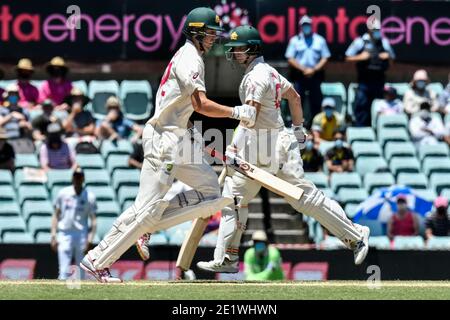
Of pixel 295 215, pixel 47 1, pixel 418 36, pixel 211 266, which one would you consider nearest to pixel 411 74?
pixel 418 36

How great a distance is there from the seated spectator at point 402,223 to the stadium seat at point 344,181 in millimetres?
1119

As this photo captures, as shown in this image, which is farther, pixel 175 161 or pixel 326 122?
pixel 326 122

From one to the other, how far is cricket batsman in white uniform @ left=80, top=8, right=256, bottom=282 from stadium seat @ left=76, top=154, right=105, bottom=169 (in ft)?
25.4

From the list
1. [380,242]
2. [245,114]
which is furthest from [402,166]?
[245,114]

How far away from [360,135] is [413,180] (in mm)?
1189

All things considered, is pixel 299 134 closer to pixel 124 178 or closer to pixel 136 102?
pixel 124 178

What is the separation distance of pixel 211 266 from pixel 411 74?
9930mm

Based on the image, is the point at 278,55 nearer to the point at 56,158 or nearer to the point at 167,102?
the point at 56,158

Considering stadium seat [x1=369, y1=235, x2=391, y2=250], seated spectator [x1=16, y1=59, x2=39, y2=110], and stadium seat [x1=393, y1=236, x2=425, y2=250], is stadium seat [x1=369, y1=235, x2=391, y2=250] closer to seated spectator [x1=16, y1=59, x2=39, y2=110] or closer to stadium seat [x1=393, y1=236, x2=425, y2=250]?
stadium seat [x1=393, y1=236, x2=425, y2=250]

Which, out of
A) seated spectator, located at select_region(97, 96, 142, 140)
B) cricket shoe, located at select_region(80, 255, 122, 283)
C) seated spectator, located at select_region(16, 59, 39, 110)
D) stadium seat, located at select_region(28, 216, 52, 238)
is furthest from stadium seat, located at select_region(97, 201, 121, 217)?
cricket shoe, located at select_region(80, 255, 122, 283)

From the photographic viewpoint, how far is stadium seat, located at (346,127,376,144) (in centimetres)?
2048

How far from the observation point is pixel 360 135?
20531 millimetres

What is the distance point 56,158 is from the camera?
1967 cm

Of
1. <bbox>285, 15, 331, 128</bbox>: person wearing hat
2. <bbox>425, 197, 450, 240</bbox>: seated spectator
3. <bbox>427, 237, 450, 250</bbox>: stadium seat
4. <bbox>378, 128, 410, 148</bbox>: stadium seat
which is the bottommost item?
<bbox>427, 237, 450, 250</bbox>: stadium seat
